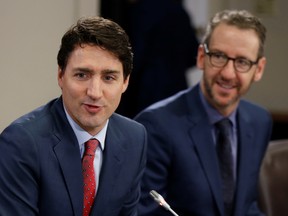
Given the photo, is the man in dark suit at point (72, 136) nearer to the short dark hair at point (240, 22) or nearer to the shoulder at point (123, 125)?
the shoulder at point (123, 125)

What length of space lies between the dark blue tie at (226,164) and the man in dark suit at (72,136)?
0.62 metres

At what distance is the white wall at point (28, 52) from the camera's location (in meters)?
2.36

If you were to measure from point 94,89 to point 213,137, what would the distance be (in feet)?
2.66

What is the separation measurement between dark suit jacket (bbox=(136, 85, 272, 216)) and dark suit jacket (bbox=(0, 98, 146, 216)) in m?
0.34

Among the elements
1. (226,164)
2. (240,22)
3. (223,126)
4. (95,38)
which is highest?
(95,38)

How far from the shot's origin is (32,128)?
5.85 ft

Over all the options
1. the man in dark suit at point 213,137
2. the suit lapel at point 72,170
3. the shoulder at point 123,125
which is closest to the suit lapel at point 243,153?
the man in dark suit at point 213,137

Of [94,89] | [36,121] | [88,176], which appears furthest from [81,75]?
[88,176]

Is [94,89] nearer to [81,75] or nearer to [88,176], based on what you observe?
[81,75]

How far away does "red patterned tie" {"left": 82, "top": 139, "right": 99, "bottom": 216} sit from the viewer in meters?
1.86

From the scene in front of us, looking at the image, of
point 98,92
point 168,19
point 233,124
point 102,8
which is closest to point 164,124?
point 233,124

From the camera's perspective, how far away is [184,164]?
93.3 inches

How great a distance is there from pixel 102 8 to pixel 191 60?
2.15 ft

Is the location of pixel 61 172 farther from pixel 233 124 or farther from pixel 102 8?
pixel 102 8
